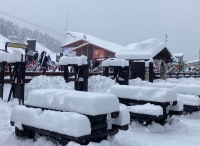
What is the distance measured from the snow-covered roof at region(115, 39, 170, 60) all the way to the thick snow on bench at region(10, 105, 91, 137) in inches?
611

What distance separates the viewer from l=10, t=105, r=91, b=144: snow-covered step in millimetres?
4480

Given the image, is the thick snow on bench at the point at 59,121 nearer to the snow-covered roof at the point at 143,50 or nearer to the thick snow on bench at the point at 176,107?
the thick snow on bench at the point at 176,107

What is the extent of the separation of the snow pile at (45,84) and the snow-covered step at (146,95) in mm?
4187

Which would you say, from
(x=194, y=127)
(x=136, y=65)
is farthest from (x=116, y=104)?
(x=136, y=65)

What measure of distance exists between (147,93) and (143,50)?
→ 1328 centimetres

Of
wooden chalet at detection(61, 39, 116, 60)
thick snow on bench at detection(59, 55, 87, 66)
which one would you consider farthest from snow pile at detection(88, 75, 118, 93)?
wooden chalet at detection(61, 39, 116, 60)

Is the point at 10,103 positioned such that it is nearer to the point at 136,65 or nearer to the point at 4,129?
the point at 4,129

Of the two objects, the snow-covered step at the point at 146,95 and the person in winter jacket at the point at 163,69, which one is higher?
the person in winter jacket at the point at 163,69

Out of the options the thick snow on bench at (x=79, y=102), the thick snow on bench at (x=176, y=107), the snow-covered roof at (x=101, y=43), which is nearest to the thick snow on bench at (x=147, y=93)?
the thick snow on bench at (x=176, y=107)

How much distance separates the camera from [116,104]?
538 centimetres

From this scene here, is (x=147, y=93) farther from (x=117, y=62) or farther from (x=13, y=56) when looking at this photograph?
(x=117, y=62)

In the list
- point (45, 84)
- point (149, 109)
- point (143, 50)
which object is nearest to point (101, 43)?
point (143, 50)

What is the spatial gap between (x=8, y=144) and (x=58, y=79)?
714cm

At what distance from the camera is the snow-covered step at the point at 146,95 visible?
297 inches
